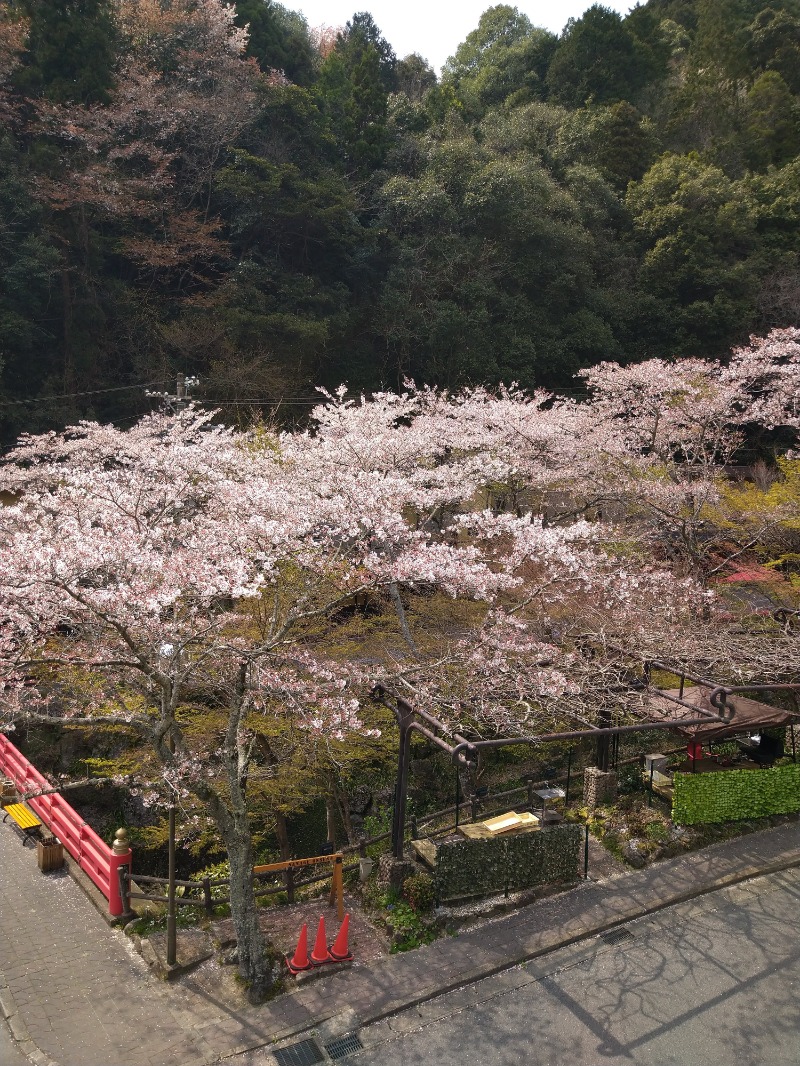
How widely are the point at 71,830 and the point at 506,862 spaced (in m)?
6.25

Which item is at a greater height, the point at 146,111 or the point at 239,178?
the point at 146,111

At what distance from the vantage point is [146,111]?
27172 millimetres

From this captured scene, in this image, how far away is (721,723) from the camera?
10.4m

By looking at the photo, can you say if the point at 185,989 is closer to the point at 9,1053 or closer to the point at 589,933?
the point at 9,1053

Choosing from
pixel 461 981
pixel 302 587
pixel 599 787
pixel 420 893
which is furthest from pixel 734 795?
pixel 302 587

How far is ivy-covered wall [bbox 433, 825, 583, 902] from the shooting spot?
8992 mm

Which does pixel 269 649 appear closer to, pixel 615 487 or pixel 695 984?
pixel 695 984

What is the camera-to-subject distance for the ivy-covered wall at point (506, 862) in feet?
29.5

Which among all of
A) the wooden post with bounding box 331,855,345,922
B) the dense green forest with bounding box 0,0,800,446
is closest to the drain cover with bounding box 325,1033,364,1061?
the wooden post with bounding box 331,855,345,922

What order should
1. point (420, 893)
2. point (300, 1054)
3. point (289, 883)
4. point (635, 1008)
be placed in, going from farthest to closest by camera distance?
1. point (289, 883)
2. point (420, 893)
3. point (635, 1008)
4. point (300, 1054)

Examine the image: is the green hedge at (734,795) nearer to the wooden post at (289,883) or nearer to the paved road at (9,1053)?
the wooden post at (289,883)

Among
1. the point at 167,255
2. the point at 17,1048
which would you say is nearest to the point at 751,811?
the point at 17,1048

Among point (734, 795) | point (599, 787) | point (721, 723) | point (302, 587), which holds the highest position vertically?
point (302, 587)

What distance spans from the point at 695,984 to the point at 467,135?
3543 cm
